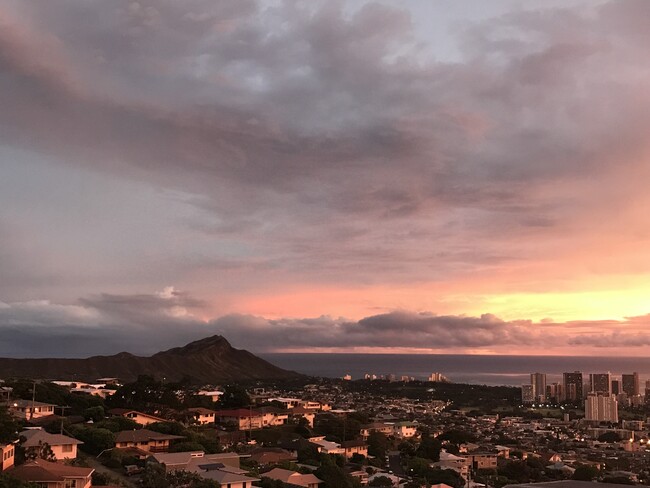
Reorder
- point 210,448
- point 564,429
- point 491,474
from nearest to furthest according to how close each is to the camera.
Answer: point 210,448
point 491,474
point 564,429

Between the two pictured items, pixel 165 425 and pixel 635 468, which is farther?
pixel 635 468

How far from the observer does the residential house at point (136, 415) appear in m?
40.2

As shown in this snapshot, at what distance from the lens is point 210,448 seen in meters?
34.2

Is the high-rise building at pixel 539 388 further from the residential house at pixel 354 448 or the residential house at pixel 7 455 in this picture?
the residential house at pixel 7 455

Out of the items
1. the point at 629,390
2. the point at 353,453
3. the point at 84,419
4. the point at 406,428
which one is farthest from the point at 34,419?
the point at 629,390

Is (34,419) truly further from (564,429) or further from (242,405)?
(564,429)

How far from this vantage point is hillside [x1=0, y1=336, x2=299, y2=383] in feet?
327

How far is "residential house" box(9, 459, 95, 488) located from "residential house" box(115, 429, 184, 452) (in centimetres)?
1033

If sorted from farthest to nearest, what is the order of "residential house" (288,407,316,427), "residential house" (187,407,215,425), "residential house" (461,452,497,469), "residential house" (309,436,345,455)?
1. "residential house" (288,407,316,427)
2. "residential house" (187,407,215,425)
3. "residential house" (461,452,497,469)
4. "residential house" (309,436,345,455)

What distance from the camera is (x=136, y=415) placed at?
40.5m

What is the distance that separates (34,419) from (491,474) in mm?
26884

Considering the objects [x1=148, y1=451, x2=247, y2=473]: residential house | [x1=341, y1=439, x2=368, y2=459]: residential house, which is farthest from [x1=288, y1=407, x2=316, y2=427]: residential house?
[x1=148, y1=451, x2=247, y2=473]: residential house

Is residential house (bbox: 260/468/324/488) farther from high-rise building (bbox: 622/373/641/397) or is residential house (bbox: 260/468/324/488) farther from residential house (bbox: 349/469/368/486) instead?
high-rise building (bbox: 622/373/641/397)

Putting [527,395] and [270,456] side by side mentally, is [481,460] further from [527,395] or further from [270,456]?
[527,395]
